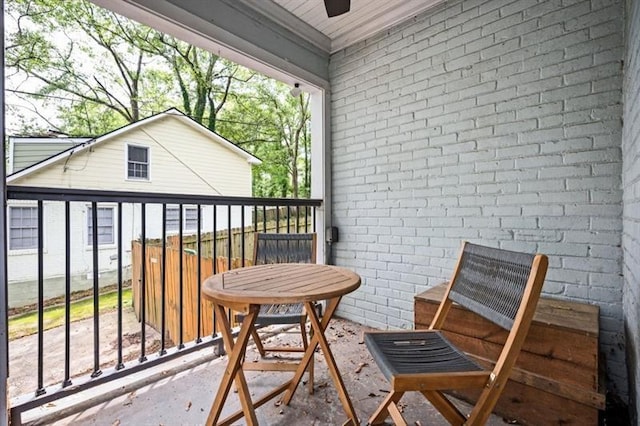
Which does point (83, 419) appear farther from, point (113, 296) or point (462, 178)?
point (113, 296)

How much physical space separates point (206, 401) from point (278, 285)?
94 cm

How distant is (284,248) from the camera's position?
7.43 ft

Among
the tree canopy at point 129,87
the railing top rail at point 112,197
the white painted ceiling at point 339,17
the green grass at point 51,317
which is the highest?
the tree canopy at point 129,87

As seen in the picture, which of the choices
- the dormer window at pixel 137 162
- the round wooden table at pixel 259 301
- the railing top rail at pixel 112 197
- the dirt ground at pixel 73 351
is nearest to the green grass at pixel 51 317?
the dirt ground at pixel 73 351

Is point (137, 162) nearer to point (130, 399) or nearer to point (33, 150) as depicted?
point (33, 150)

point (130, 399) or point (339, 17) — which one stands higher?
point (339, 17)

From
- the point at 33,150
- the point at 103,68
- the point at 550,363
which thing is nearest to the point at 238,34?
the point at 550,363

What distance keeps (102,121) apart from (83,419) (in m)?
9.39

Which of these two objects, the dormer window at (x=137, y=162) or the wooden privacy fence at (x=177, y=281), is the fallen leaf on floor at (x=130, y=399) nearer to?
the wooden privacy fence at (x=177, y=281)

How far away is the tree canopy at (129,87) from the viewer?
22.5ft

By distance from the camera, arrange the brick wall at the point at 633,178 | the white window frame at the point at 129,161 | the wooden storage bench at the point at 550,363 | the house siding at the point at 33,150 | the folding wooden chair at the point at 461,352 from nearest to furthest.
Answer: the folding wooden chair at the point at 461,352 → the brick wall at the point at 633,178 → the wooden storage bench at the point at 550,363 → the house siding at the point at 33,150 → the white window frame at the point at 129,161

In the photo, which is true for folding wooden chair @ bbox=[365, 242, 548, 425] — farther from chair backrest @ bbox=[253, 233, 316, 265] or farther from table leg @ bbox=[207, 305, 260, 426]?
chair backrest @ bbox=[253, 233, 316, 265]

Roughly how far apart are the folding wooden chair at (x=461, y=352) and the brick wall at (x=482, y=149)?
0.80 m

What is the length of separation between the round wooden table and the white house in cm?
394
